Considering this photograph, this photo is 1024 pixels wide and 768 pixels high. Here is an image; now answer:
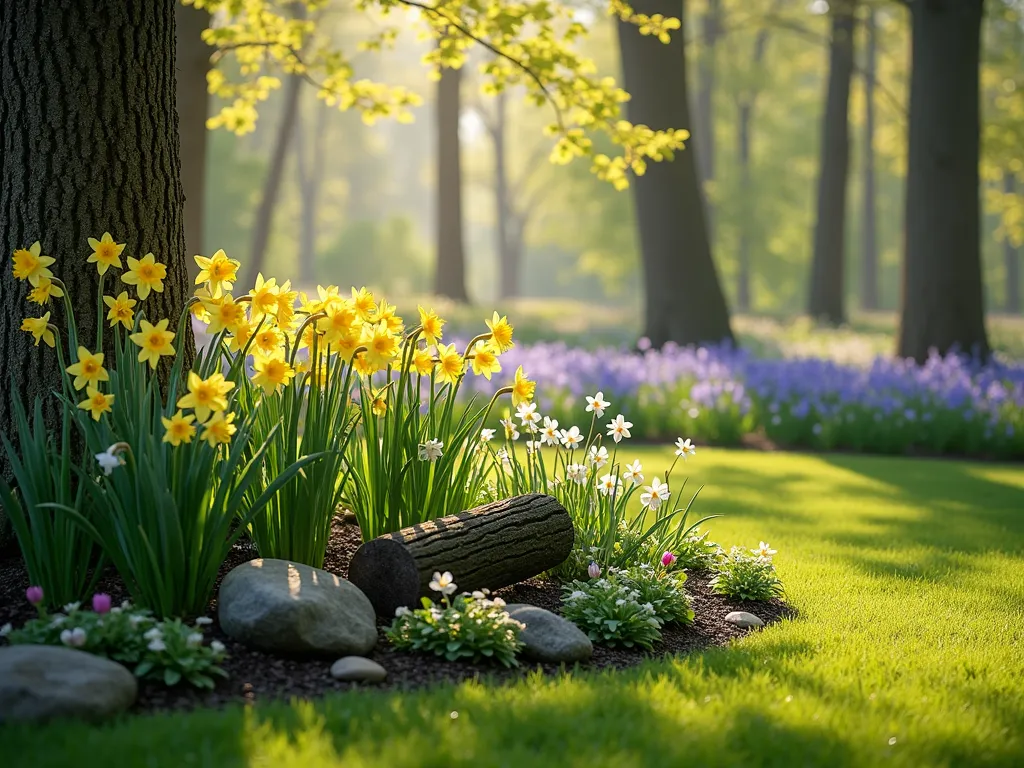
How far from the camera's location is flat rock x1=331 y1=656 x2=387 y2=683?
3.17 m

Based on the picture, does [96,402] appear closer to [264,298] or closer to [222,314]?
[222,314]

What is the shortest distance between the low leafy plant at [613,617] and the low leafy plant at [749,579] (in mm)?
700

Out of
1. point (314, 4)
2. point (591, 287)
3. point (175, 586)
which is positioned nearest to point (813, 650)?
point (175, 586)

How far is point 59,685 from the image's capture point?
2740 mm

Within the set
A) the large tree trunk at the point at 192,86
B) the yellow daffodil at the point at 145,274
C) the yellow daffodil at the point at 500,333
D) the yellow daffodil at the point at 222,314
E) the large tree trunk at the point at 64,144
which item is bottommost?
the yellow daffodil at the point at 500,333

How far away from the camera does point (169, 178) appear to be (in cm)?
415

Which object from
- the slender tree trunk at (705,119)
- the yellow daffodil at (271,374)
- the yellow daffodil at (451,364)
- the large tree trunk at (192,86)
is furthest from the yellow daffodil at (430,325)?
the slender tree trunk at (705,119)

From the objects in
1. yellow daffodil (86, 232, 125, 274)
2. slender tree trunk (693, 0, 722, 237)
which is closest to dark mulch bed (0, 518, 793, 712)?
yellow daffodil (86, 232, 125, 274)

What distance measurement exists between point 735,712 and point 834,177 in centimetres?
1835

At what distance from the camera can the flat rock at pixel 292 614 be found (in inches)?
127

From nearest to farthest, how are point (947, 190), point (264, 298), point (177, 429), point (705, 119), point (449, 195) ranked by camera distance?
1. point (177, 429)
2. point (264, 298)
3. point (947, 190)
4. point (449, 195)
5. point (705, 119)

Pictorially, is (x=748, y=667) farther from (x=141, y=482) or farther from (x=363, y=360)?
(x=141, y=482)

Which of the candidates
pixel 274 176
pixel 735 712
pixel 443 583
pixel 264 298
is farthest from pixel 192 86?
pixel 274 176

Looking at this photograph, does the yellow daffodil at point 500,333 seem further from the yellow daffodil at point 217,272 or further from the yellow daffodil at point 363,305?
the yellow daffodil at point 217,272
